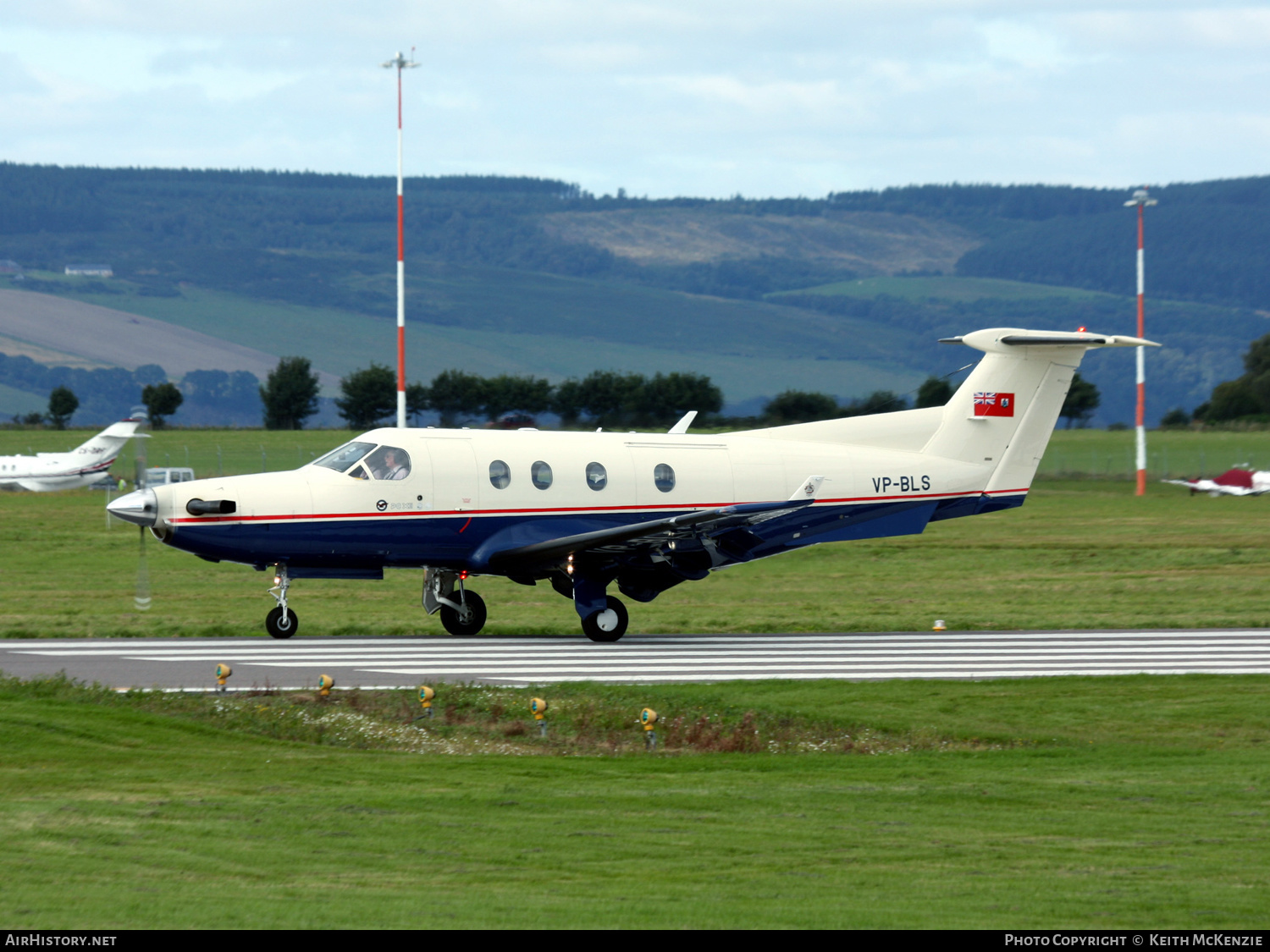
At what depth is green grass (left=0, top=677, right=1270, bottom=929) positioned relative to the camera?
25.0 feet

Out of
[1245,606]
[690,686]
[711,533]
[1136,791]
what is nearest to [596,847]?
[1136,791]

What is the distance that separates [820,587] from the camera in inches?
1242

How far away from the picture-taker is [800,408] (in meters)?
37.4

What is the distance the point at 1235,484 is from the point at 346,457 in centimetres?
4526

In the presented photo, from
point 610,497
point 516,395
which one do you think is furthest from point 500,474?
point 516,395

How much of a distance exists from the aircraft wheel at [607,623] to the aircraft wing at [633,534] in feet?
3.33

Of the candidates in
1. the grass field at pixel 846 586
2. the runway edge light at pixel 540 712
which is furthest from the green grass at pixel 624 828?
the grass field at pixel 846 586

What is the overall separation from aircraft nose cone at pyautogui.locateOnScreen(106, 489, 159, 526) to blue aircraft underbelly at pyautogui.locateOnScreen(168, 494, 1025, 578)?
1.47 feet

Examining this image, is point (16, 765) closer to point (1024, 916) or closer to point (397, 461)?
point (1024, 916)

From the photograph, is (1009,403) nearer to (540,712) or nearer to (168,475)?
(540,712)

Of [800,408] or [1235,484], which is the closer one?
[800,408]

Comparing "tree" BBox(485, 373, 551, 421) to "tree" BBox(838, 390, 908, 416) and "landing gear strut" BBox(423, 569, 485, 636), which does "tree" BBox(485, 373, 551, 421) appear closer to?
"tree" BBox(838, 390, 908, 416)

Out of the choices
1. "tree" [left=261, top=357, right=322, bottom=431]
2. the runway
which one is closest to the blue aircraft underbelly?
the runway
